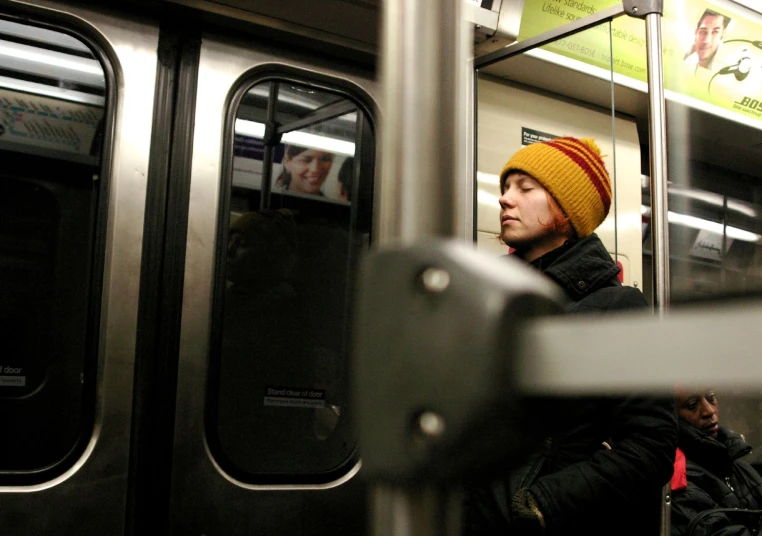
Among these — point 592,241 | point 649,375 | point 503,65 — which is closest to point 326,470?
point 592,241

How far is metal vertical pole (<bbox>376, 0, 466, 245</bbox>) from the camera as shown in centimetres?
52

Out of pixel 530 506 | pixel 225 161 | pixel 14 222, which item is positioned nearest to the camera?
pixel 530 506

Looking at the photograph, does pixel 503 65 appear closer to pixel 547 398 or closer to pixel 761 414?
pixel 761 414

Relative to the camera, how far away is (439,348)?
0.43m

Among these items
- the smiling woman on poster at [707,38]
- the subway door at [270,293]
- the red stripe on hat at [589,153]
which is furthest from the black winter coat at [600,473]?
the smiling woman on poster at [707,38]

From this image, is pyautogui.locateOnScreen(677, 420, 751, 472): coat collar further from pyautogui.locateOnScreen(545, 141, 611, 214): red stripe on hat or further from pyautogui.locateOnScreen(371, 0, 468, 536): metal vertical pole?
pyautogui.locateOnScreen(371, 0, 468, 536): metal vertical pole

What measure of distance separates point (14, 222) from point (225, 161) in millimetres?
565

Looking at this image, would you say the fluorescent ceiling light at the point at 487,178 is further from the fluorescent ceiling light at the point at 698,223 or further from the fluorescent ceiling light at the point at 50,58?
the fluorescent ceiling light at the point at 50,58

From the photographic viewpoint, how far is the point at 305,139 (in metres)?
2.28

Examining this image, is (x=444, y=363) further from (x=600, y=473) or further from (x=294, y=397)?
(x=294, y=397)

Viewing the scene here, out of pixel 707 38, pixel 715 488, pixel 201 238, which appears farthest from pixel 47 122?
pixel 715 488

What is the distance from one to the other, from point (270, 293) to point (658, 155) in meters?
1.15

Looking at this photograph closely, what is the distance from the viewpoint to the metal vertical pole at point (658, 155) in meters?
2.02

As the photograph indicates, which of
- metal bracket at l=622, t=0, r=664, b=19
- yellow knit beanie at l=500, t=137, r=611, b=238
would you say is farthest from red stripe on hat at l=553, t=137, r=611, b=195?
metal bracket at l=622, t=0, r=664, b=19
